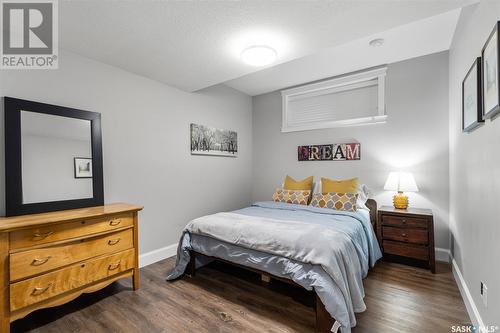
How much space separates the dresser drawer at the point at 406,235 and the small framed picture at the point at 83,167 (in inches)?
133

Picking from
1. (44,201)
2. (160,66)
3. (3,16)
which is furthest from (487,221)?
(3,16)

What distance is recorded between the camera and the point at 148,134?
295 centimetres

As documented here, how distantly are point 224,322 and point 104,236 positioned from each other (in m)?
1.31

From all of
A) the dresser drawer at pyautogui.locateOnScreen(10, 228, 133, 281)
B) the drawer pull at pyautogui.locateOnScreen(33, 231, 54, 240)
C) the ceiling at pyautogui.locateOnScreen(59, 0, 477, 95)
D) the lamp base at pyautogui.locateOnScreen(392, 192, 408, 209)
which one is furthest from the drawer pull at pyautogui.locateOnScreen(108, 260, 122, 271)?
the lamp base at pyautogui.locateOnScreen(392, 192, 408, 209)

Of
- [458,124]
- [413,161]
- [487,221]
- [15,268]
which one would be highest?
[458,124]

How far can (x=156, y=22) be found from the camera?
1.86 meters

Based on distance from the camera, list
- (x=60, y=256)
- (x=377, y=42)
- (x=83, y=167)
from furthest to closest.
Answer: (x=377, y=42) → (x=83, y=167) → (x=60, y=256)

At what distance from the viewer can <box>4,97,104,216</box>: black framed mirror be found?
1.94 metres

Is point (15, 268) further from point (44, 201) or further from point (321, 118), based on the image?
point (321, 118)

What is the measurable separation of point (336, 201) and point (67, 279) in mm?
2872

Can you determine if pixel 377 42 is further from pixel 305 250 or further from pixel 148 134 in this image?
pixel 148 134

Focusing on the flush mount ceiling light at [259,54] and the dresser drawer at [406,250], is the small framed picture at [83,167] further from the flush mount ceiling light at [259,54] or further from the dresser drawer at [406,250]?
the dresser drawer at [406,250]

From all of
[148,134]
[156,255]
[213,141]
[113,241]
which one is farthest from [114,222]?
[213,141]

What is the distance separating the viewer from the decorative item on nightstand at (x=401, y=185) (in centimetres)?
280
